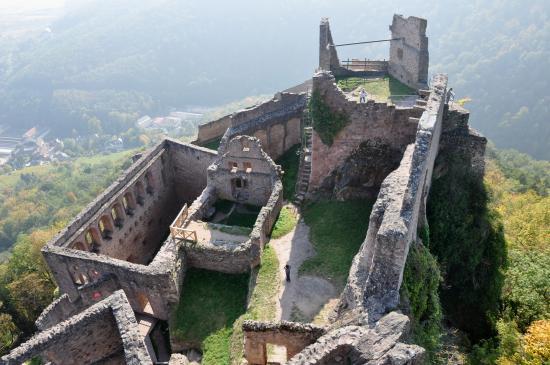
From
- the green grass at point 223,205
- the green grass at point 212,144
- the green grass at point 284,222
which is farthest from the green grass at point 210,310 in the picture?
the green grass at point 212,144

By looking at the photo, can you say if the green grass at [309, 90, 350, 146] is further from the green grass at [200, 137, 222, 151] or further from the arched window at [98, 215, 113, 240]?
the green grass at [200, 137, 222, 151]

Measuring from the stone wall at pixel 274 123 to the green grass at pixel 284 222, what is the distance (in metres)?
6.29

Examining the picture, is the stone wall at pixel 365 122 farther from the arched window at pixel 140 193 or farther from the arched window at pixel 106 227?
the arched window at pixel 106 227

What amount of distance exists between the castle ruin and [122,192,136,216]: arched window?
0.06 m

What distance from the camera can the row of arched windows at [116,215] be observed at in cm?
2138

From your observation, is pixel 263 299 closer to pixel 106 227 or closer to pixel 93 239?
pixel 93 239

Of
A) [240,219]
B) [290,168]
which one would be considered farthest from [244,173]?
[290,168]

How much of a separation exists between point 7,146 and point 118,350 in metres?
151

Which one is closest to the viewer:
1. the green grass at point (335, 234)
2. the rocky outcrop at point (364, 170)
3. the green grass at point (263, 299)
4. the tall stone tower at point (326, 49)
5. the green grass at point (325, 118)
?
the green grass at point (263, 299)

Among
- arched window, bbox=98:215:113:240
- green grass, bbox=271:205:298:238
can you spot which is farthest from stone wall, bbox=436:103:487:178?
arched window, bbox=98:215:113:240

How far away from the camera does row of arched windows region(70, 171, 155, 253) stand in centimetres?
2138

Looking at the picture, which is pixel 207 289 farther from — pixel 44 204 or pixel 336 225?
pixel 44 204

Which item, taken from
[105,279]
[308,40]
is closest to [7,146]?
[308,40]

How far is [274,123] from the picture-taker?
2608 cm
